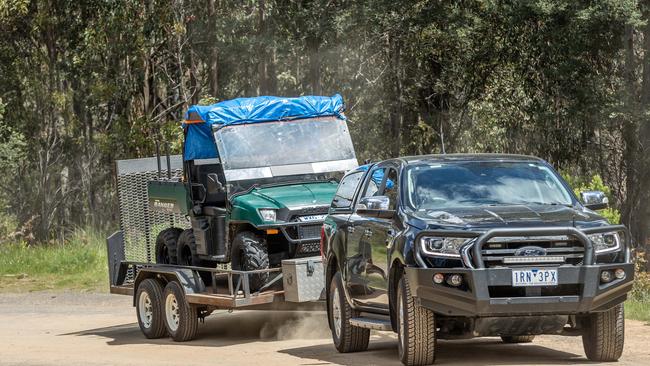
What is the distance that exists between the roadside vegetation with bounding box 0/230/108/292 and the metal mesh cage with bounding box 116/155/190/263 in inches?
271

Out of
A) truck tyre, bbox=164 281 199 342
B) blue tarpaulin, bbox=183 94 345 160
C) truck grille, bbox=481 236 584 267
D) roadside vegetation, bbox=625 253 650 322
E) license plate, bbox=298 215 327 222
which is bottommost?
Answer: roadside vegetation, bbox=625 253 650 322

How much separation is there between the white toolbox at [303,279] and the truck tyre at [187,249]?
2.53m

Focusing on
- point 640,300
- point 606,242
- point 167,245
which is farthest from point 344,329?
point 640,300

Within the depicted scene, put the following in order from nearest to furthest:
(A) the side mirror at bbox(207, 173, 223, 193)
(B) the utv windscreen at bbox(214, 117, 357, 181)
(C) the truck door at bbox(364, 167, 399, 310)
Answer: (C) the truck door at bbox(364, 167, 399, 310), (A) the side mirror at bbox(207, 173, 223, 193), (B) the utv windscreen at bbox(214, 117, 357, 181)

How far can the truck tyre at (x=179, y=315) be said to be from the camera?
1508cm

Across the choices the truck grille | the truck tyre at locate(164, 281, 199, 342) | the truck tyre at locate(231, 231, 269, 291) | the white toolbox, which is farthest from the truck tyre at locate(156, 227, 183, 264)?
the truck grille

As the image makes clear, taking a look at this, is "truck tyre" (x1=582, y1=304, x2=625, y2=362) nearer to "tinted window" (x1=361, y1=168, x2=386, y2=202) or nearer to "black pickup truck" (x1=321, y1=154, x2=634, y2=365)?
"black pickup truck" (x1=321, y1=154, x2=634, y2=365)

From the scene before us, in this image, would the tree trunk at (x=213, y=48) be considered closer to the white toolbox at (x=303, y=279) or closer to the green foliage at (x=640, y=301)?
the green foliage at (x=640, y=301)

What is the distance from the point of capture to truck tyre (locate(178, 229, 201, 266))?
16.2 metres

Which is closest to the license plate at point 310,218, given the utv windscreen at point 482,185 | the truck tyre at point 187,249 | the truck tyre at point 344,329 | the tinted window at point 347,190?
the tinted window at point 347,190

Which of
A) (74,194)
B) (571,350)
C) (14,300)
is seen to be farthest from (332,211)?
(74,194)

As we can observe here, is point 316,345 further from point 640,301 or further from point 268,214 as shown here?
point 640,301

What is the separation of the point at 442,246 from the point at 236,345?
4690 mm

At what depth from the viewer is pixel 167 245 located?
54.7ft
